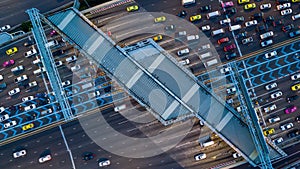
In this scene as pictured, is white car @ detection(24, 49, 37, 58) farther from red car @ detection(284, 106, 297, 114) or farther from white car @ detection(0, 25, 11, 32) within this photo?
red car @ detection(284, 106, 297, 114)

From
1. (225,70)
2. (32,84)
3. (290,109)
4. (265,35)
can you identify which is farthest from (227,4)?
(32,84)

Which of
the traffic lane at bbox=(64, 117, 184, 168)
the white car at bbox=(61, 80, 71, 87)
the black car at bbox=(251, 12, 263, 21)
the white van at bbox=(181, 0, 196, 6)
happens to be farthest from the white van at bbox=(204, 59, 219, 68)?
the white car at bbox=(61, 80, 71, 87)

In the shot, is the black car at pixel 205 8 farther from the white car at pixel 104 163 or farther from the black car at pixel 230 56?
the white car at pixel 104 163

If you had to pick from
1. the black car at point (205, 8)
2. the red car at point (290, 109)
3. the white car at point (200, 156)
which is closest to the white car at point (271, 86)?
the red car at point (290, 109)

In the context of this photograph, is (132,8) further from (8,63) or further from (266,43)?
(266,43)

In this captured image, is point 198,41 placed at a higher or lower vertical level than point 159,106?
higher

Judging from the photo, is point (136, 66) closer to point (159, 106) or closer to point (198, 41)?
point (159, 106)

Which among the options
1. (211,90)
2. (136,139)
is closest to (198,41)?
(211,90)
